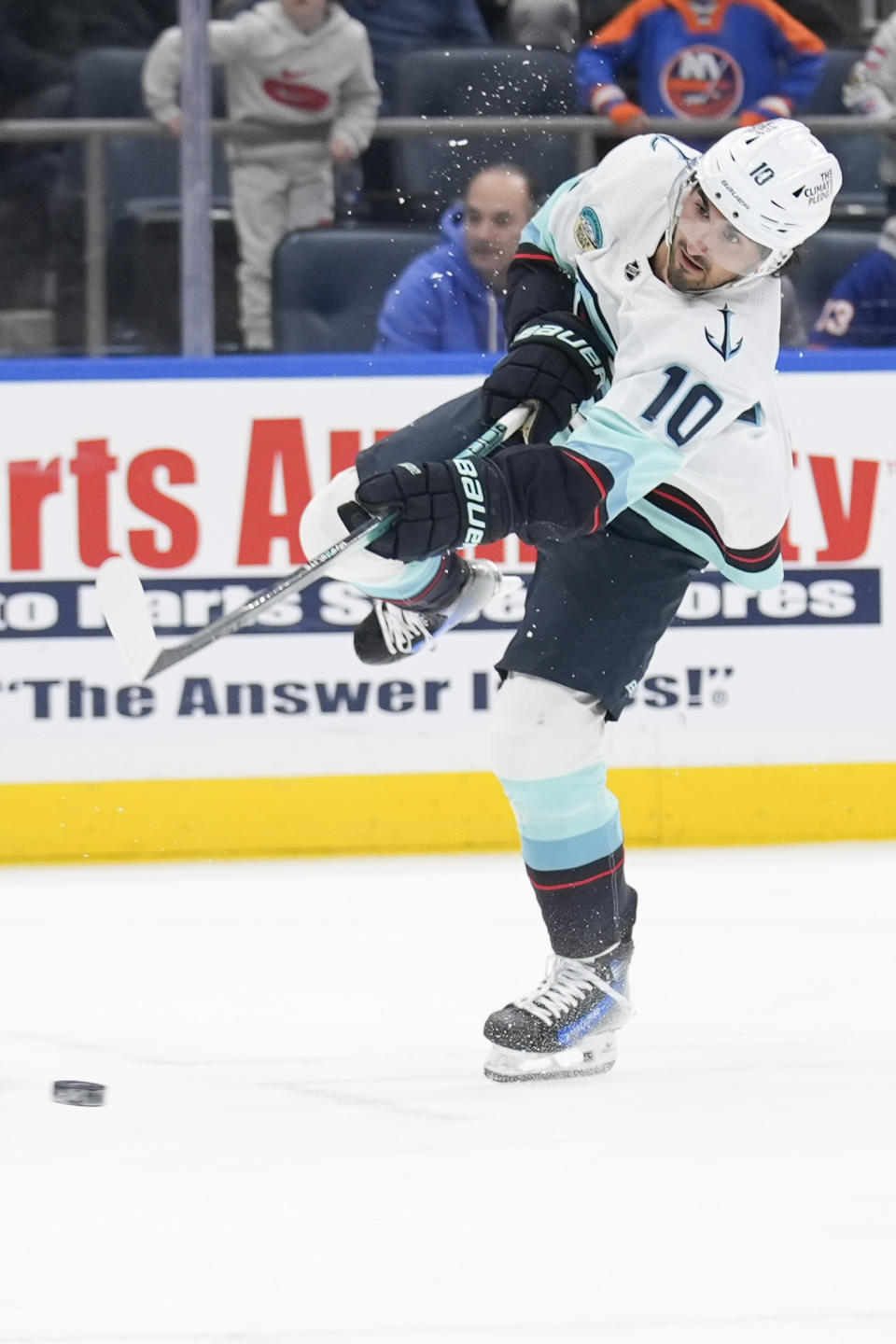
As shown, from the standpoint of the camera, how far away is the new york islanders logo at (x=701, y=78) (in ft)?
13.3

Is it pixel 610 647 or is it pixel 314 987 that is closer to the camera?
pixel 610 647

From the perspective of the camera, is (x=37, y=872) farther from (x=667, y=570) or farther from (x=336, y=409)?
(x=667, y=570)

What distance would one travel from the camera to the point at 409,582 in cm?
262

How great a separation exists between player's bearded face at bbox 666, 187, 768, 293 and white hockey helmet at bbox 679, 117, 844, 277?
0.6 inches

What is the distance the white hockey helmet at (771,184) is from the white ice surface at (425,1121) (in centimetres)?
99

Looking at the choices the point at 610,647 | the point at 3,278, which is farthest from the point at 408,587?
the point at 3,278

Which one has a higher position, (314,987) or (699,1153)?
(699,1153)

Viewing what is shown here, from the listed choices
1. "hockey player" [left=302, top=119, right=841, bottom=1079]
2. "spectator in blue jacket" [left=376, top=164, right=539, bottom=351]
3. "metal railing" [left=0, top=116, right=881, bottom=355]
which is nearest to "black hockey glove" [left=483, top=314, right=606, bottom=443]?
"hockey player" [left=302, top=119, right=841, bottom=1079]

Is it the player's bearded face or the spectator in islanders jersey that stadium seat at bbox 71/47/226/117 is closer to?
the spectator in islanders jersey

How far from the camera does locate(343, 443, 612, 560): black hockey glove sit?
7.06ft

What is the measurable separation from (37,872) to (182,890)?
318 mm

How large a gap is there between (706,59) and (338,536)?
1949mm

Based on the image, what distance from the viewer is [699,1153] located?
7.14 ft

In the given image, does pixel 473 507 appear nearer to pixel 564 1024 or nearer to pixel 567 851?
pixel 567 851
